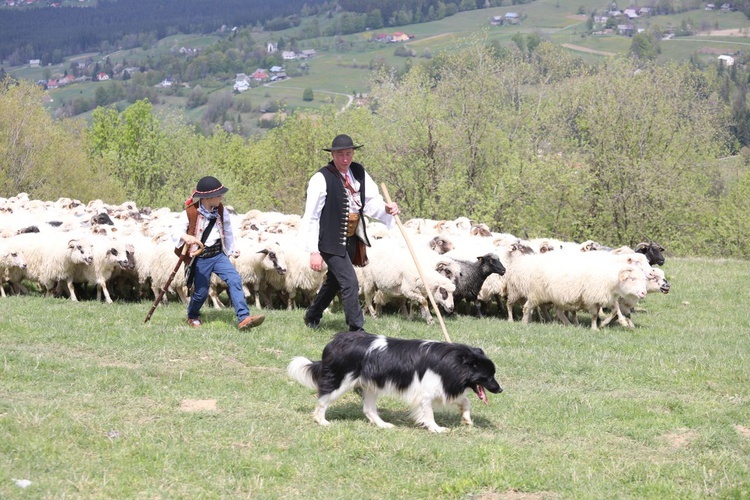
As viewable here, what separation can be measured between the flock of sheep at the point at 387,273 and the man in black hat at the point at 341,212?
10.1ft

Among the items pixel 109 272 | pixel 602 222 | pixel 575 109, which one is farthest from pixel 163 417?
pixel 575 109

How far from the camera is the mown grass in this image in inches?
257

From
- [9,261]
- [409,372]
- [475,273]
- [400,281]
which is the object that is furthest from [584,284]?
[9,261]

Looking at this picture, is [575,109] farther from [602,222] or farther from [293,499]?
[293,499]

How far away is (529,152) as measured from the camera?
36.0 meters

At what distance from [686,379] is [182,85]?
485 ft

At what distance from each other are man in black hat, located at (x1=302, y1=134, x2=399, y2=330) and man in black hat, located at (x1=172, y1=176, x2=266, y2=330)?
1.50 meters

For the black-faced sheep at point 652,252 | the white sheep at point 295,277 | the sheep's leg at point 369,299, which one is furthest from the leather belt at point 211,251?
the black-faced sheep at point 652,252

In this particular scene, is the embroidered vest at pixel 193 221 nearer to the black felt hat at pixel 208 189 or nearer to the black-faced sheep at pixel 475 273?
the black felt hat at pixel 208 189

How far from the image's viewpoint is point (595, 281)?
1362 cm

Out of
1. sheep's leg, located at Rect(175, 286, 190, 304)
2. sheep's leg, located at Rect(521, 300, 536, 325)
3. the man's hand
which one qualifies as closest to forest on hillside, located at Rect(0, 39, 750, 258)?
sheep's leg, located at Rect(521, 300, 536, 325)

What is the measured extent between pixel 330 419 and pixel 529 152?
29.2 metres

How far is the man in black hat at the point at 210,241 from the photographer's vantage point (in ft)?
36.7

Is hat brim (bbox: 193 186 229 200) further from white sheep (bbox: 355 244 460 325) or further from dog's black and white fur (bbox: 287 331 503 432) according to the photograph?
dog's black and white fur (bbox: 287 331 503 432)
